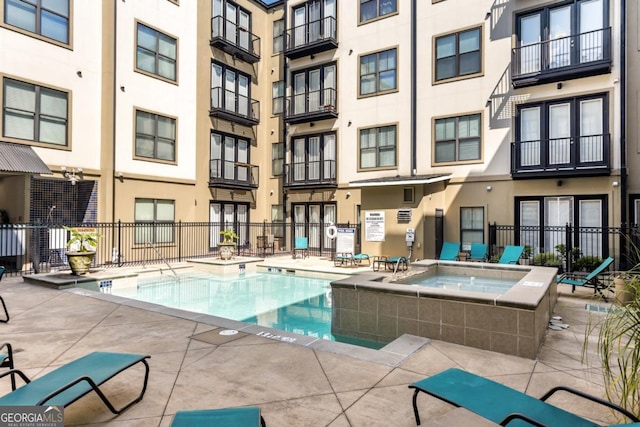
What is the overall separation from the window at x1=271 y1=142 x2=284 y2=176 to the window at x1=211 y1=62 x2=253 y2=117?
2.15 m

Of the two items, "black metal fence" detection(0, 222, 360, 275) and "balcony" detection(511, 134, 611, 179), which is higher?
"balcony" detection(511, 134, 611, 179)

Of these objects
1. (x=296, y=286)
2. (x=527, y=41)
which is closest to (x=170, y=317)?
(x=296, y=286)

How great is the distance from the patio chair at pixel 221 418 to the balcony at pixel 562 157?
13.6 m

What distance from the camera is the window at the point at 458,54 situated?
14.8 metres

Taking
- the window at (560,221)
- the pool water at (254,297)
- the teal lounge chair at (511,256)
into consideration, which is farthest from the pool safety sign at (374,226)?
the window at (560,221)

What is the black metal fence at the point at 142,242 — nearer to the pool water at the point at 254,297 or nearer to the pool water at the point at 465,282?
the pool water at the point at 254,297

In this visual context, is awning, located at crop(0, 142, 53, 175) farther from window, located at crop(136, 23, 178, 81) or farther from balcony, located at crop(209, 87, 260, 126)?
balcony, located at crop(209, 87, 260, 126)

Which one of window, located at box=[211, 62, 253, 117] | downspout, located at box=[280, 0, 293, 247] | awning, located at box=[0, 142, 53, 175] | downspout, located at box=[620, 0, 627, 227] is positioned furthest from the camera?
downspout, located at box=[280, 0, 293, 247]

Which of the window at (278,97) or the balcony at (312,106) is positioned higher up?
the window at (278,97)

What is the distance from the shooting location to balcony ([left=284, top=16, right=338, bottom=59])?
714 inches

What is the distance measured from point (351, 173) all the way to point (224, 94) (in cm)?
754

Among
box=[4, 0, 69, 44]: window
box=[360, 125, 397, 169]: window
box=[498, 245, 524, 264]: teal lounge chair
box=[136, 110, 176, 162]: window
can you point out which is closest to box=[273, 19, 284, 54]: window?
box=[360, 125, 397, 169]: window

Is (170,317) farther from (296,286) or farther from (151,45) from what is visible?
(151,45)

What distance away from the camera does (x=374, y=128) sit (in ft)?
56.4
